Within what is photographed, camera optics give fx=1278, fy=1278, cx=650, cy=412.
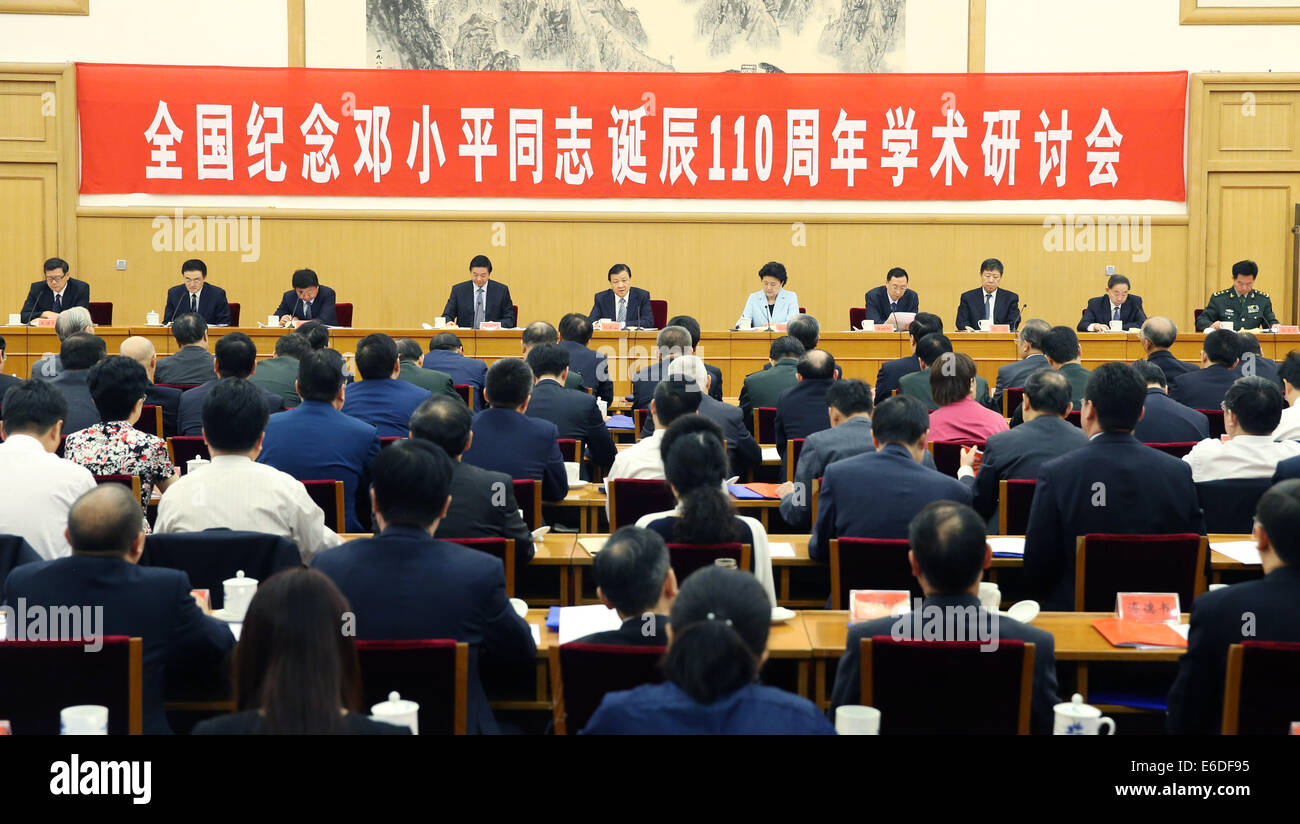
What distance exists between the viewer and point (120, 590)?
2631 millimetres

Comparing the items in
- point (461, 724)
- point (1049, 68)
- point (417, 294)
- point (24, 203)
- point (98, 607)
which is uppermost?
point (1049, 68)

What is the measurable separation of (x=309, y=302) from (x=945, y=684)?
835cm

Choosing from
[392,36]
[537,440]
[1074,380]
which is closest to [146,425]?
[537,440]

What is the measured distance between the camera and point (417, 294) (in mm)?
11273

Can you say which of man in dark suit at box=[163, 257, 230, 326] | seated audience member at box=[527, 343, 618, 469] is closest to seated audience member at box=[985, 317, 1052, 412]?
seated audience member at box=[527, 343, 618, 469]

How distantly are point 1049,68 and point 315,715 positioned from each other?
1057cm

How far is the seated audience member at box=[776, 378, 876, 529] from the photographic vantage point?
4516 mm

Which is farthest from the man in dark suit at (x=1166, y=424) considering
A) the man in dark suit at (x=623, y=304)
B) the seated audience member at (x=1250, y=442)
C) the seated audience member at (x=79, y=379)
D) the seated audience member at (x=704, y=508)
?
the man in dark suit at (x=623, y=304)

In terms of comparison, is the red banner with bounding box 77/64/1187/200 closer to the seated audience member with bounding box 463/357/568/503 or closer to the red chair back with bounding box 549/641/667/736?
the seated audience member with bounding box 463/357/568/503

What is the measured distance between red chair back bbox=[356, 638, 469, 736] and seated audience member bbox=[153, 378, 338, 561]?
3.63 feet

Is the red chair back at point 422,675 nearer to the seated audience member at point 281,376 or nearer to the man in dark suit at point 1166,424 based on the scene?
the man in dark suit at point 1166,424

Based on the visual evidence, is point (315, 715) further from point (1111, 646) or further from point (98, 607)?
point (1111, 646)

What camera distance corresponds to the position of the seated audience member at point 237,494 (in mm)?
3576

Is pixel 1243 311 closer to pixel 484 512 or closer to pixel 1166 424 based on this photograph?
pixel 1166 424
